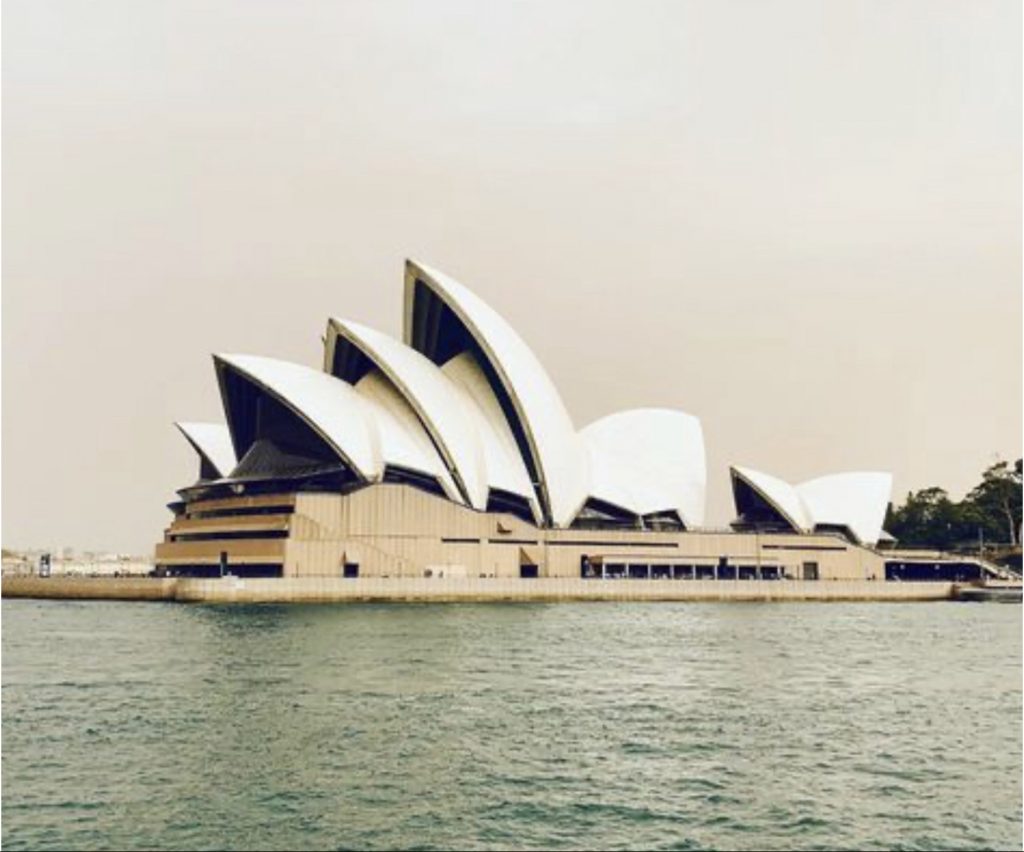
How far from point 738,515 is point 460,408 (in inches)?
1279

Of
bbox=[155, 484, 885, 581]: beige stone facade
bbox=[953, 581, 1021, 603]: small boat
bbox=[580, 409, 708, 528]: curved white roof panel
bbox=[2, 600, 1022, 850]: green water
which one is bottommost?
bbox=[953, 581, 1021, 603]: small boat

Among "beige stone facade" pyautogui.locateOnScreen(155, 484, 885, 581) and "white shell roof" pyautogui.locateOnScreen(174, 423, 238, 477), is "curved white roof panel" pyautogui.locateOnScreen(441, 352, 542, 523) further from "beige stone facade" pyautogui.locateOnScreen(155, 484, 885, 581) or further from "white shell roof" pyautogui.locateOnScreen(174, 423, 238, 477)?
"white shell roof" pyautogui.locateOnScreen(174, 423, 238, 477)

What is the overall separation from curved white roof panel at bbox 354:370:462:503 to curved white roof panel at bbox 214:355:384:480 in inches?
36.7

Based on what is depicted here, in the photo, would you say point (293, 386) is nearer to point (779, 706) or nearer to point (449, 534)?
point (449, 534)

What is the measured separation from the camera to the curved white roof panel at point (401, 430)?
71.9m

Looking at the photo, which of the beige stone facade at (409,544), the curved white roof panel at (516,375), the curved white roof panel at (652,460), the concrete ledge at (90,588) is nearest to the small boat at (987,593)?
the beige stone facade at (409,544)

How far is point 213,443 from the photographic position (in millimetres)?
87688

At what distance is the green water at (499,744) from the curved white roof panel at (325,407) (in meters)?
28.4

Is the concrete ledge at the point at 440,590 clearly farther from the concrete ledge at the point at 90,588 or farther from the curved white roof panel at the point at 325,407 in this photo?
the curved white roof panel at the point at 325,407

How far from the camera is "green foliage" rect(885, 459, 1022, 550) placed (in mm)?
116875

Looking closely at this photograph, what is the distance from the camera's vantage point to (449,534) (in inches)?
2864

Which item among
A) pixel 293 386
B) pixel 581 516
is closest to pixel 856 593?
pixel 581 516

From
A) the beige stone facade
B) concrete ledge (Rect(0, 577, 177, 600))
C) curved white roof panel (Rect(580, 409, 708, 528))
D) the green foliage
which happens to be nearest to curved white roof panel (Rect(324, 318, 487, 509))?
the beige stone facade

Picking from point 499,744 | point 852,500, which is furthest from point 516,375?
point 499,744
